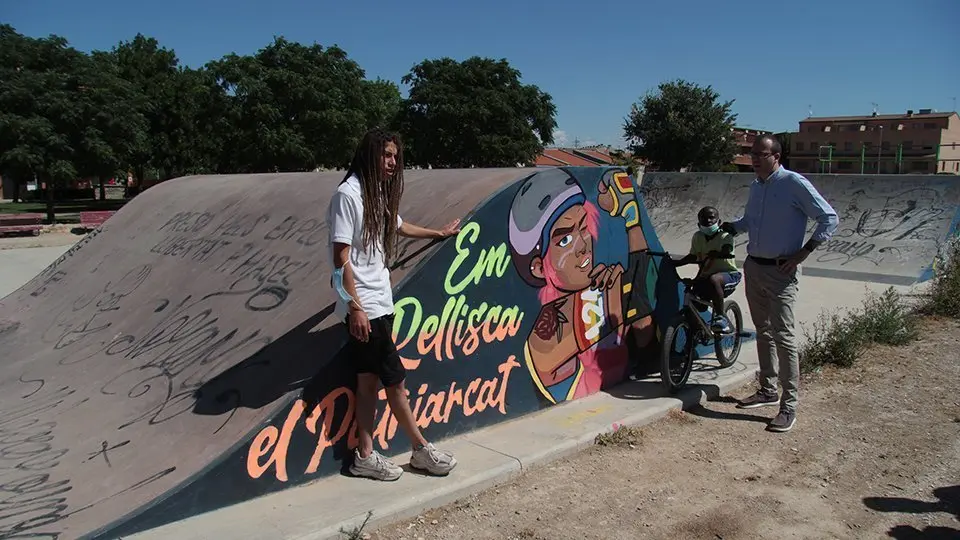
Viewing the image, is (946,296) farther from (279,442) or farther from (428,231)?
(279,442)

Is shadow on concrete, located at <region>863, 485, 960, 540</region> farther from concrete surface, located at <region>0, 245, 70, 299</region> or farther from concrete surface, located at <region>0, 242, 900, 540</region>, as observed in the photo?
concrete surface, located at <region>0, 245, 70, 299</region>

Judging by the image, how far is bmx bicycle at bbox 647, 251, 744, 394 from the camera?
16.2 ft

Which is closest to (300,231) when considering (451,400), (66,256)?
(451,400)

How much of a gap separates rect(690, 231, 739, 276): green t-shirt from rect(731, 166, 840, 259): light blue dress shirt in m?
0.51

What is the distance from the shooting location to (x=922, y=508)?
3.43m

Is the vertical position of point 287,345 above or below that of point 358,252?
below

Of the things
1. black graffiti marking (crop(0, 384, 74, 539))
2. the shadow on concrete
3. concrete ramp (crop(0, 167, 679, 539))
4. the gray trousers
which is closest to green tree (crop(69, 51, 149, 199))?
concrete ramp (crop(0, 167, 679, 539))

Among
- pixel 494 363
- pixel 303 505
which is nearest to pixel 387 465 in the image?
pixel 303 505

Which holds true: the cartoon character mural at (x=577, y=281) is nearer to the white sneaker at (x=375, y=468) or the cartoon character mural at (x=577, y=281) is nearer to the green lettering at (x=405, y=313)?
the green lettering at (x=405, y=313)

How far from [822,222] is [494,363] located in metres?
2.40

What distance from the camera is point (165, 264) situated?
624 cm

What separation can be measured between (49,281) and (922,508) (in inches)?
347

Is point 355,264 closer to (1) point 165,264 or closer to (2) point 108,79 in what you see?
(1) point 165,264

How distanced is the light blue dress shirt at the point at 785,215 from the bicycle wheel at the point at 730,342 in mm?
1272
